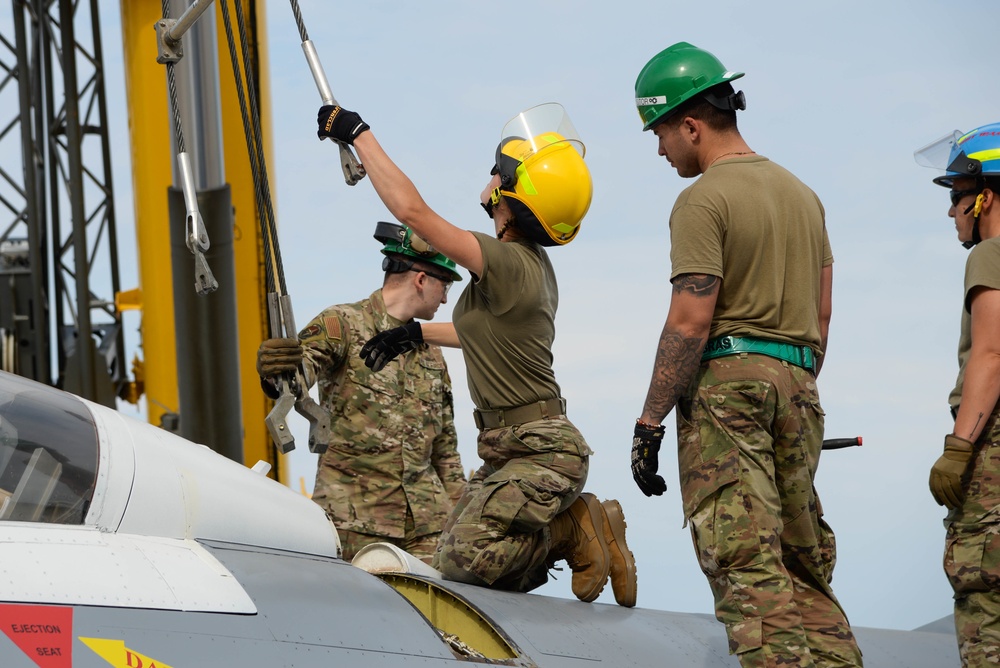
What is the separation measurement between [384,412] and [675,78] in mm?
2369

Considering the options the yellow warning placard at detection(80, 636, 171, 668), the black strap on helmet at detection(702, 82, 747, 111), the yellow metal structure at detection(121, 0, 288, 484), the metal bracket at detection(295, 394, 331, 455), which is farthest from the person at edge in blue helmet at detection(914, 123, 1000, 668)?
the yellow metal structure at detection(121, 0, 288, 484)

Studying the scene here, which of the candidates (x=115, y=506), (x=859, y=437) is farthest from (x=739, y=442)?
(x=115, y=506)

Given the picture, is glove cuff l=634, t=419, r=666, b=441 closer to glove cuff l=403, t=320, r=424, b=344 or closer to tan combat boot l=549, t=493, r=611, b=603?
tan combat boot l=549, t=493, r=611, b=603

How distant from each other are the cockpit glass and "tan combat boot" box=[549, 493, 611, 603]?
5.74 ft

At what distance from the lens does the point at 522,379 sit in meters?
3.88

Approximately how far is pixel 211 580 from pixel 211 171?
15.8ft

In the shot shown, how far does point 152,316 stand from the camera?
9.27 meters

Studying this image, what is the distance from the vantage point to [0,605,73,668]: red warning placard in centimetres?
214

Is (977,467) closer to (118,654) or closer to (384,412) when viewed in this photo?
(384,412)

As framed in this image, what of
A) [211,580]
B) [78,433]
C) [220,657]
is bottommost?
[220,657]

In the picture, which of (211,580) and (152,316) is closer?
(211,580)

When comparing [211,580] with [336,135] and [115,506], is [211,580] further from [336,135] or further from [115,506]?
[336,135]

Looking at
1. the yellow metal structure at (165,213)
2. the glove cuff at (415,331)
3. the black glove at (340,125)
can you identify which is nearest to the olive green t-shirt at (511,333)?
the black glove at (340,125)

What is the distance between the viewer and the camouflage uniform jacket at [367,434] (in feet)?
17.2
